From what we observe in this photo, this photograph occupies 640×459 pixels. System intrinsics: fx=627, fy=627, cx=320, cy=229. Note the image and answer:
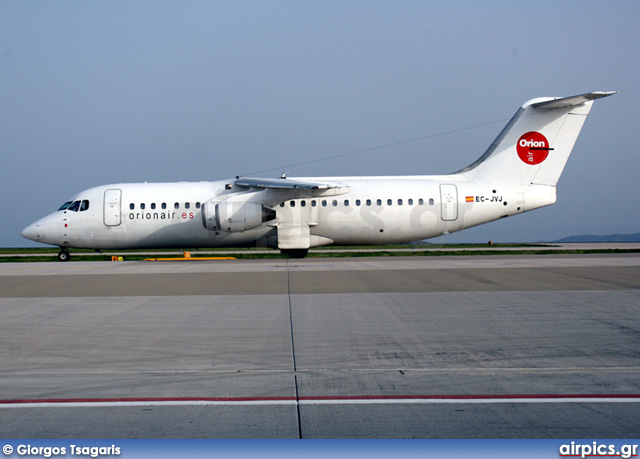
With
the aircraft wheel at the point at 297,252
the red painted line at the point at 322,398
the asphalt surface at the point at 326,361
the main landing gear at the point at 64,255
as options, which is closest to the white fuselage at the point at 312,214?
the aircraft wheel at the point at 297,252

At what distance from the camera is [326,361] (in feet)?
26.7

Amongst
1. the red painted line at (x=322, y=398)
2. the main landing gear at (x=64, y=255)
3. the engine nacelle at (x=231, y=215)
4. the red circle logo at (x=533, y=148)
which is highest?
the red circle logo at (x=533, y=148)

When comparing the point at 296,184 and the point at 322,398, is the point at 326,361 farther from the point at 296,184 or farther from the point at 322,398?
the point at 296,184

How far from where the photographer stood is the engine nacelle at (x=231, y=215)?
27844 mm

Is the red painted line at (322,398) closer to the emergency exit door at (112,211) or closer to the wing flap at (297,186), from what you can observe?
the wing flap at (297,186)

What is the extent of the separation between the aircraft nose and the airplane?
821mm

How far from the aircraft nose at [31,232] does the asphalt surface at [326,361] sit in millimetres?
15766

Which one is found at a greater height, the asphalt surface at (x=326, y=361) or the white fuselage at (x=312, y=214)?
the white fuselage at (x=312, y=214)

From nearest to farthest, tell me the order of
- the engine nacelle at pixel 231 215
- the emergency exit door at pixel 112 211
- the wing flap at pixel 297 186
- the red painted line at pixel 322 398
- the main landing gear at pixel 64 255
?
1. the red painted line at pixel 322 398
2. the wing flap at pixel 297 186
3. the engine nacelle at pixel 231 215
4. the emergency exit door at pixel 112 211
5. the main landing gear at pixel 64 255

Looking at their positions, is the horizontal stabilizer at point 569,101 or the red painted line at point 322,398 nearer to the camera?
the red painted line at point 322,398

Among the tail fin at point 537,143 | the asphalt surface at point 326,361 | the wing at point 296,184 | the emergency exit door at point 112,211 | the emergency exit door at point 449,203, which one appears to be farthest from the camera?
the emergency exit door at point 112,211

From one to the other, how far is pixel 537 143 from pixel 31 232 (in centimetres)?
2454

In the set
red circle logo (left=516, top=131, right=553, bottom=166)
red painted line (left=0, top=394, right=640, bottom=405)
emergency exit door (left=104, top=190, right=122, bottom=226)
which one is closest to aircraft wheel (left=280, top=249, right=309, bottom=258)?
emergency exit door (left=104, top=190, right=122, bottom=226)

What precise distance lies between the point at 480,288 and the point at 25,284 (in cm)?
1248
